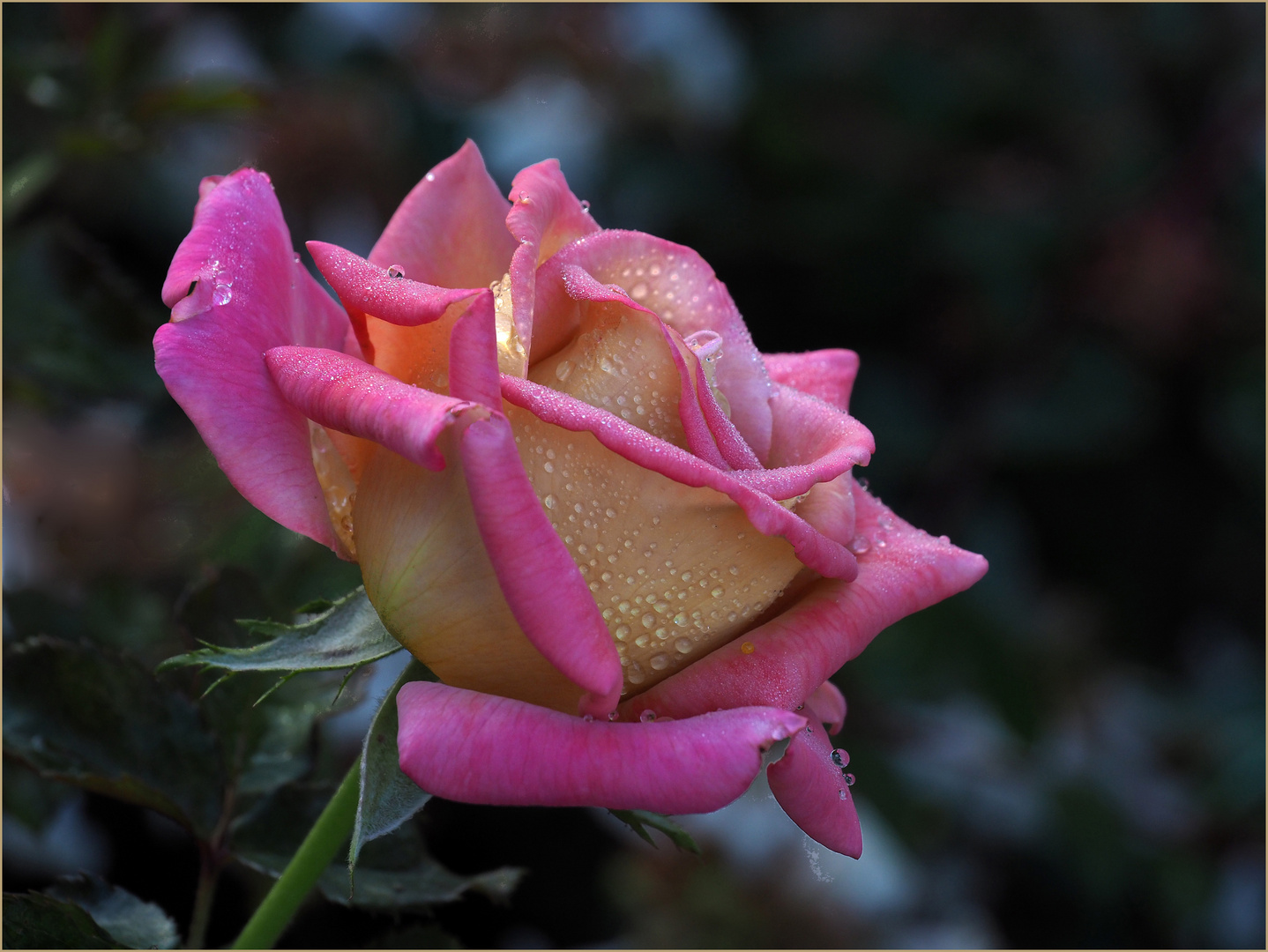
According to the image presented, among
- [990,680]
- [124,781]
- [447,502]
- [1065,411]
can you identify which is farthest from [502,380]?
[1065,411]

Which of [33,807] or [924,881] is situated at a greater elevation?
[33,807]

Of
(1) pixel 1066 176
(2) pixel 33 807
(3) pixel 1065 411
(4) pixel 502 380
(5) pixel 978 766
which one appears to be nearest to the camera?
(4) pixel 502 380

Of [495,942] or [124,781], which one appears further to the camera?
[495,942]

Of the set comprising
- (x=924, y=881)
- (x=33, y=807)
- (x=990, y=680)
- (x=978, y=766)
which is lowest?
(x=924, y=881)

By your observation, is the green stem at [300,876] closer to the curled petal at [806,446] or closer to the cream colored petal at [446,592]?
the cream colored petal at [446,592]

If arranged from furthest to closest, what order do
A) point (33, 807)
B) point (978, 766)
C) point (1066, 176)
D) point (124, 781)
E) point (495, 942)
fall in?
point (1066, 176) < point (978, 766) < point (495, 942) < point (33, 807) < point (124, 781)

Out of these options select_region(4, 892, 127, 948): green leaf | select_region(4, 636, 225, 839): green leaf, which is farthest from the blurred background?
select_region(4, 892, 127, 948): green leaf

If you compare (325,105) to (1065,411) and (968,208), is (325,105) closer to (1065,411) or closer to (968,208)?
(968,208)

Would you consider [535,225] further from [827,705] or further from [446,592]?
[827,705]
